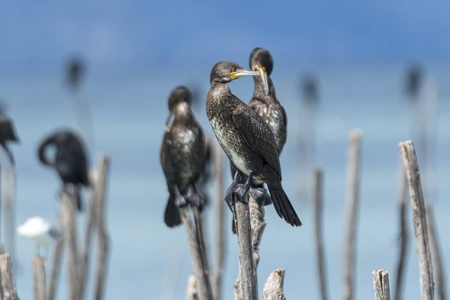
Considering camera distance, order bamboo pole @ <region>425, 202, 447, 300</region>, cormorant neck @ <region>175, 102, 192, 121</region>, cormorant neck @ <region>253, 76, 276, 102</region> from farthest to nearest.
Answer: bamboo pole @ <region>425, 202, 447, 300</region> → cormorant neck @ <region>175, 102, 192, 121</region> → cormorant neck @ <region>253, 76, 276, 102</region>

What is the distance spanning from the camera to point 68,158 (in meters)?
9.44

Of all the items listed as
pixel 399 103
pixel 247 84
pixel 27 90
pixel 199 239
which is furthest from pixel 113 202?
pixel 27 90

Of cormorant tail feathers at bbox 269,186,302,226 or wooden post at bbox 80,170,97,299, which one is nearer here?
cormorant tail feathers at bbox 269,186,302,226

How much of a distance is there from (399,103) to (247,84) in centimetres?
827

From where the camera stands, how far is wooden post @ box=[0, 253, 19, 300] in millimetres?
5141

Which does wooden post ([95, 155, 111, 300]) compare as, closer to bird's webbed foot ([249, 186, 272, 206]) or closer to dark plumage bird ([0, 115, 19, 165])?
dark plumage bird ([0, 115, 19, 165])

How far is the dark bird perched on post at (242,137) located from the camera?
4.68 meters

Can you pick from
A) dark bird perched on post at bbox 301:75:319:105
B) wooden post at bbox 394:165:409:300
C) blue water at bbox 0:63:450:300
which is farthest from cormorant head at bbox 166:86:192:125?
dark bird perched on post at bbox 301:75:319:105

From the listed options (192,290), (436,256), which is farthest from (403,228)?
(192,290)

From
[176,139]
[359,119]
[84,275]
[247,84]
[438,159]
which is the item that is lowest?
[84,275]

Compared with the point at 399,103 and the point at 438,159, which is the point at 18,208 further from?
the point at 399,103

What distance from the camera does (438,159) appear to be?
21.7 metres

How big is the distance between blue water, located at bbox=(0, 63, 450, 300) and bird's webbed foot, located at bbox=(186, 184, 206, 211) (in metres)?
3.50

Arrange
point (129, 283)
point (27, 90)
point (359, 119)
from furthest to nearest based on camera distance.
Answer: point (27, 90) < point (359, 119) < point (129, 283)
